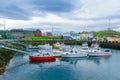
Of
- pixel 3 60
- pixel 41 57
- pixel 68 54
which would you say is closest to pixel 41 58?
pixel 41 57

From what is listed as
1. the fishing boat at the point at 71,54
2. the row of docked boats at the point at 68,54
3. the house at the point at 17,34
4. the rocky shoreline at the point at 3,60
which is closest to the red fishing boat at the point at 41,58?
the row of docked boats at the point at 68,54

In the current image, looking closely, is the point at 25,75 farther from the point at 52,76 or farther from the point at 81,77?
the point at 81,77

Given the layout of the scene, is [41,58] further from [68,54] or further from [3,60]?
[3,60]

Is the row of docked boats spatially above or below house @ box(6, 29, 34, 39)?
below

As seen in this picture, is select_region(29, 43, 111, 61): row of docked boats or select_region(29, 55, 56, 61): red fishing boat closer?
select_region(29, 55, 56, 61): red fishing boat

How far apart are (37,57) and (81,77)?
21525 mm

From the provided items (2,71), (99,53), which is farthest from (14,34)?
(2,71)

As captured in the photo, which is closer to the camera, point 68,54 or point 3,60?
point 3,60

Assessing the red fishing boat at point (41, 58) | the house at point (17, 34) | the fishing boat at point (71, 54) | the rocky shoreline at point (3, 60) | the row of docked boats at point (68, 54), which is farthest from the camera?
the house at point (17, 34)

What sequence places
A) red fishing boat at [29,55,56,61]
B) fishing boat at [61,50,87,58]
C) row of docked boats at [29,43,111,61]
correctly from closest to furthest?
red fishing boat at [29,55,56,61] → row of docked boats at [29,43,111,61] → fishing boat at [61,50,87,58]

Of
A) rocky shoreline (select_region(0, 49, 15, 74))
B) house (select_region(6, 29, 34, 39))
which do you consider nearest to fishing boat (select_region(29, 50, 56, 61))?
rocky shoreline (select_region(0, 49, 15, 74))

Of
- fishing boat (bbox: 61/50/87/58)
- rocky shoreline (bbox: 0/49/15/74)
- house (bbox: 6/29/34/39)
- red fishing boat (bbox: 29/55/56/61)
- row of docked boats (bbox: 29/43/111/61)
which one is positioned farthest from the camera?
house (bbox: 6/29/34/39)

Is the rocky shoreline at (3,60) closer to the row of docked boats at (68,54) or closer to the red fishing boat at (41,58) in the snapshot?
the red fishing boat at (41,58)

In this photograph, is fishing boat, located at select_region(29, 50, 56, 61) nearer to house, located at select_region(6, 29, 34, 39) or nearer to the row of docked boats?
the row of docked boats
